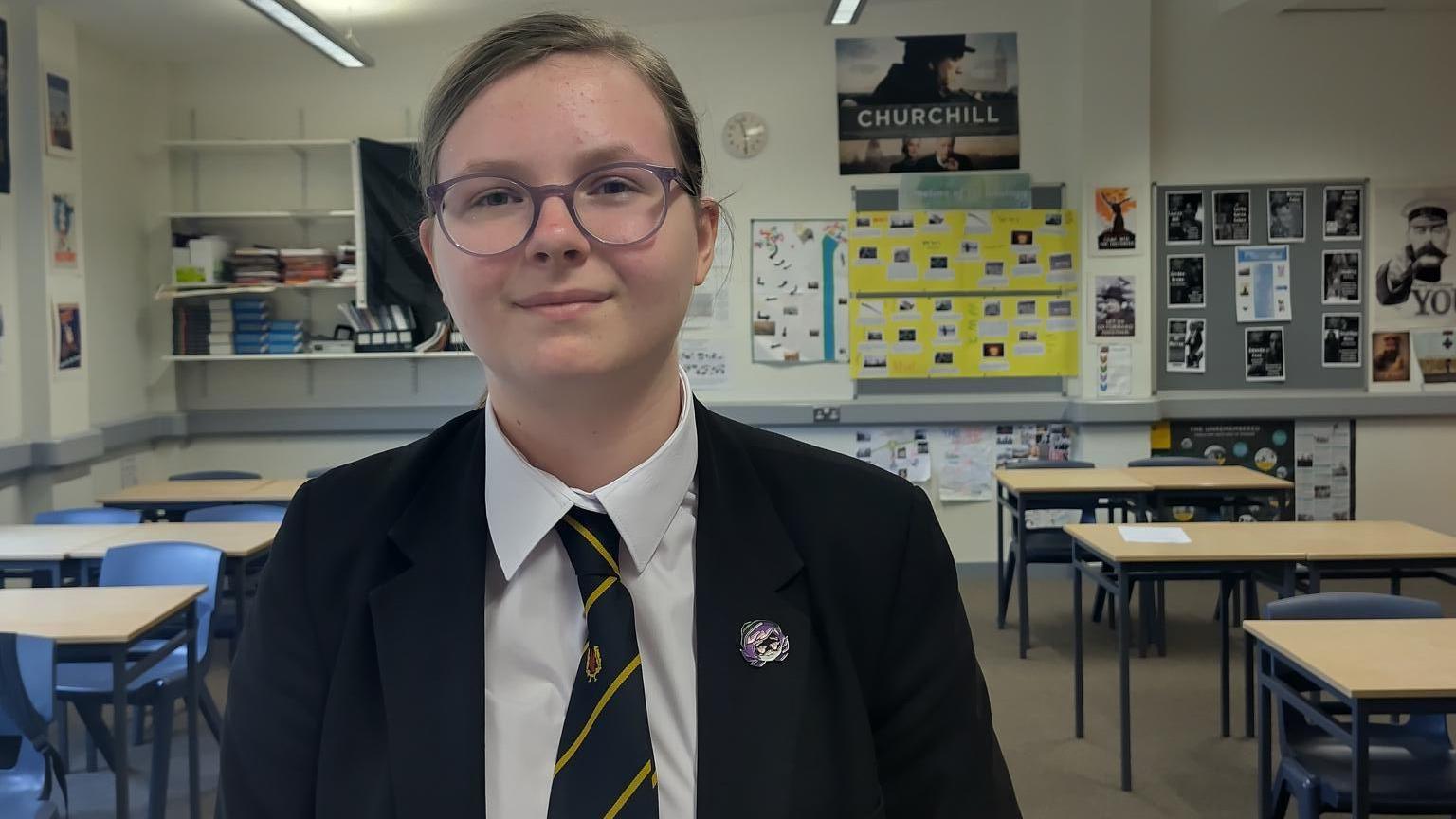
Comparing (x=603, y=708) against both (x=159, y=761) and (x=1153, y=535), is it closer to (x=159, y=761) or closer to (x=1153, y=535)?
(x=159, y=761)

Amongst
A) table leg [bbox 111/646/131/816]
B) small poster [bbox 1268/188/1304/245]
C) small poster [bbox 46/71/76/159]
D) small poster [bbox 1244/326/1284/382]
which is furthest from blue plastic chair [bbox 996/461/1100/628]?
small poster [bbox 46/71/76/159]

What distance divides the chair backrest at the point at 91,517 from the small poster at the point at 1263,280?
5830 millimetres

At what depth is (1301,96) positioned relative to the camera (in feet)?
21.3

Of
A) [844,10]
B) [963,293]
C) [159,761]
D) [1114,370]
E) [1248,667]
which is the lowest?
[159,761]

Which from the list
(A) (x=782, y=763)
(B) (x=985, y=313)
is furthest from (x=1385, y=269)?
(A) (x=782, y=763)

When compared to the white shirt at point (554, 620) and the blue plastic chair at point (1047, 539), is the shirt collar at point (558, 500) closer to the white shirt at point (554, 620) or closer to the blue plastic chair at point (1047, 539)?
the white shirt at point (554, 620)

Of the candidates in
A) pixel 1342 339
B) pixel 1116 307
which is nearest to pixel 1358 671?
pixel 1116 307

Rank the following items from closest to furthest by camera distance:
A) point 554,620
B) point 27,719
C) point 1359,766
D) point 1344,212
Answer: point 554,620, point 1359,766, point 27,719, point 1344,212

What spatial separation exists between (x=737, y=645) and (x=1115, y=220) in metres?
Result: 6.01

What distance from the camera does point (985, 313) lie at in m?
6.58

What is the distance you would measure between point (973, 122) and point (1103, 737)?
3.76 metres

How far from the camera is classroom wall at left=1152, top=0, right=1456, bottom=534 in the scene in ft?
21.2

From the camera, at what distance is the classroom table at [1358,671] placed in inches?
93.0

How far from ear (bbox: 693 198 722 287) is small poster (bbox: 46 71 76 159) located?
216 inches
